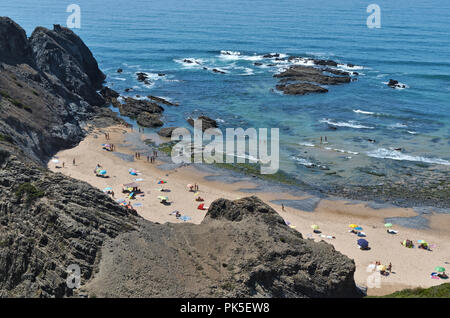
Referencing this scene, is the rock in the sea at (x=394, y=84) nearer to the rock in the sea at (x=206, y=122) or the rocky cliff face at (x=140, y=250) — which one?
the rock in the sea at (x=206, y=122)

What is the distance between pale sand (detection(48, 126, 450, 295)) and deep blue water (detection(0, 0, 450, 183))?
6.61 metres

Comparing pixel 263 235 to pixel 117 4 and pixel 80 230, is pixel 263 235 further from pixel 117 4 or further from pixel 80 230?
pixel 117 4

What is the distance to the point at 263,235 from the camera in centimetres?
2019

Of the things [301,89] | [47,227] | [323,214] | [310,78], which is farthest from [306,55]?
[47,227]

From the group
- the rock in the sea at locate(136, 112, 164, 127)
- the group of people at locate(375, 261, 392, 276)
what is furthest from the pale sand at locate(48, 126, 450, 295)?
the rock in the sea at locate(136, 112, 164, 127)

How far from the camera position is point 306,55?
89.8 meters

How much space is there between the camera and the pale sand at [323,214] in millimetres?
27484

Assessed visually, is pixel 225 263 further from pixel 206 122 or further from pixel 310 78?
pixel 310 78

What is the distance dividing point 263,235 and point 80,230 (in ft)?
27.2

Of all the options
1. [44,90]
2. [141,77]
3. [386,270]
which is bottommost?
[386,270]

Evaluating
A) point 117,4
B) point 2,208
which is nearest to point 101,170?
point 2,208

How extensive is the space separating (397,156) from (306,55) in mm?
49812

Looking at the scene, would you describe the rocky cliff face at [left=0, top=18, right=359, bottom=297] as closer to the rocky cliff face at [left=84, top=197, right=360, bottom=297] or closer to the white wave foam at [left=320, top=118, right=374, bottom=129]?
the rocky cliff face at [left=84, top=197, right=360, bottom=297]

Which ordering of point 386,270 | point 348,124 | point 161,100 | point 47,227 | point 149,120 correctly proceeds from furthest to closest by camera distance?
point 161,100 < point 149,120 < point 348,124 < point 386,270 < point 47,227
